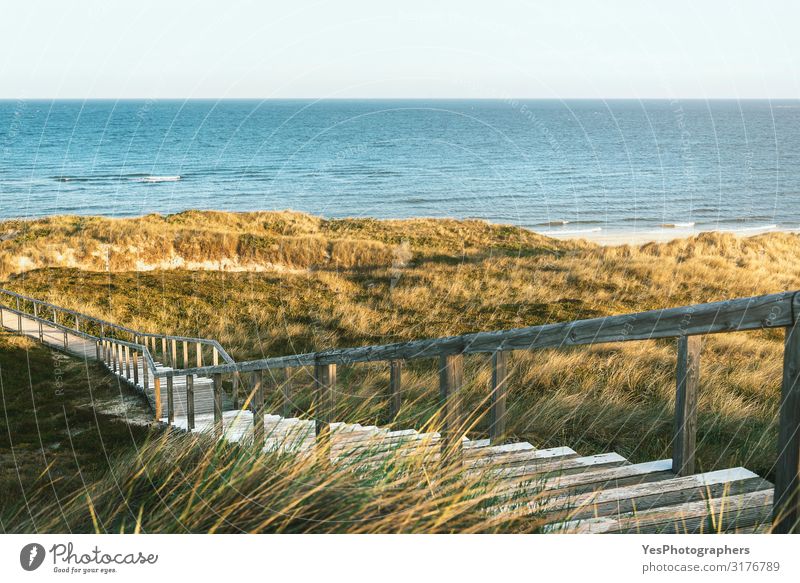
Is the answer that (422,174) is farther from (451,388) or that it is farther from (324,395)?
(451,388)

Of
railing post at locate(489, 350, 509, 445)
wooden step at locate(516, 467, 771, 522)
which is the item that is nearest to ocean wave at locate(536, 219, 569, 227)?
railing post at locate(489, 350, 509, 445)

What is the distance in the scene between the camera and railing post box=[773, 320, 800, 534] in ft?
10.2

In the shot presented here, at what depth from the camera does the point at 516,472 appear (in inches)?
168

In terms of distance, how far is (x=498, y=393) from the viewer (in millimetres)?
4715

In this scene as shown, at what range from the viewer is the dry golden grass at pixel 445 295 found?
7242mm

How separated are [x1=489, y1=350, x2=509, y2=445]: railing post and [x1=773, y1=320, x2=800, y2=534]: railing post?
1.65 metres

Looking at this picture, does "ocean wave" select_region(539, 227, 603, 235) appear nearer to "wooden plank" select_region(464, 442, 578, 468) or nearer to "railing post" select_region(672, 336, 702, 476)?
"wooden plank" select_region(464, 442, 578, 468)

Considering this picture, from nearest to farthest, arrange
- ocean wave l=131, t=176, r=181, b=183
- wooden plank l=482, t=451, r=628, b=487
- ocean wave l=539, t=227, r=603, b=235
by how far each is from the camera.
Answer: wooden plank l=482, t=451, r=628, b=487 → ocean wave l=539, t=227, r=603, b=235 → ocean wave l=131, t=176, r=181, b=183

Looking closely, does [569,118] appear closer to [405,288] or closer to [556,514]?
[405,288]

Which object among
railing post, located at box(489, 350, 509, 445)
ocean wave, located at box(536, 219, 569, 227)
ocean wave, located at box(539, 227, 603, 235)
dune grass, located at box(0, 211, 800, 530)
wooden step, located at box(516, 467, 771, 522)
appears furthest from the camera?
ocean wave, located at box(536, 219, 569, 227)

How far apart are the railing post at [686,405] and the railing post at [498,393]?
98cm

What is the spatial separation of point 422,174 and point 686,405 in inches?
2459

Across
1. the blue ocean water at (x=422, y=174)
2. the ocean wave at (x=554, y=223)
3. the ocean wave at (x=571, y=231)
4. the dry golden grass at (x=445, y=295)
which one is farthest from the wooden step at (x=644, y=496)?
the ocean wave at (x=554, y=223)

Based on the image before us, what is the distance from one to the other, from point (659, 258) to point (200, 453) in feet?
84.0
